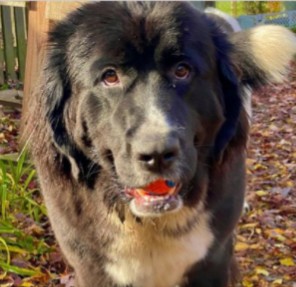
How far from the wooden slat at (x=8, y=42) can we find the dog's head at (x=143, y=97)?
3862mm

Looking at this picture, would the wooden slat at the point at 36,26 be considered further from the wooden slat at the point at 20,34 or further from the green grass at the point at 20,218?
the wooden slat at the point at 20,34

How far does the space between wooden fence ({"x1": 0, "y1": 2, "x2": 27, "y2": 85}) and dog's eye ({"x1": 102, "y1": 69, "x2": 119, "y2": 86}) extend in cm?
379

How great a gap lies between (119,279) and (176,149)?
2.68 ft

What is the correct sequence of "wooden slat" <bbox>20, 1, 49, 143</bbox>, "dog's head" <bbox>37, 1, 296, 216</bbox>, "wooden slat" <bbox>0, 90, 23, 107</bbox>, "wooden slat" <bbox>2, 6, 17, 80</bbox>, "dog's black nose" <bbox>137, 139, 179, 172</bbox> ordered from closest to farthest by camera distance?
"dog's black nose" <bbox>137, 139, 179, 172</bbox>
"dog's head" <bbox>37, 1, 296, 216</bbox>
"wooden slat" <bbox>20, 1, 49, 143</bbox>
"wooden slat" <bbox>0, 90, 23, 107</bbox>
"wooden slat" <bbox>2, 6, 17, 80</bbox>

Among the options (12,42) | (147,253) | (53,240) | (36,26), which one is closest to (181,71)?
(147,253)

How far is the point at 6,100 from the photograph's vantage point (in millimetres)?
5977

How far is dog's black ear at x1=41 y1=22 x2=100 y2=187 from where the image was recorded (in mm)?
2697

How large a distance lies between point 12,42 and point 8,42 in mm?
48

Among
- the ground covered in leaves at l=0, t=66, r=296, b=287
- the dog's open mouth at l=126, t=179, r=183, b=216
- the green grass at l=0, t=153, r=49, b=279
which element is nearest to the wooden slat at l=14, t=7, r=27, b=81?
the ground covered in leaves at l=0, t=66, r=296, b=287

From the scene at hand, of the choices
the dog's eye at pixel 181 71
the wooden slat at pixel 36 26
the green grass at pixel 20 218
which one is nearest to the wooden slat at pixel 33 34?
the wooden slat at pixel 36 26

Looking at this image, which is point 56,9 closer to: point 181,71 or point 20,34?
point 181,71

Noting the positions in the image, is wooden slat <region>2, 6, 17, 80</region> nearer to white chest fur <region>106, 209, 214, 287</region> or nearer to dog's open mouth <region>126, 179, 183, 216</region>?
white chest fur <region>106, 209, 214, 287</region>

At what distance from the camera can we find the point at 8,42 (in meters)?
6.57

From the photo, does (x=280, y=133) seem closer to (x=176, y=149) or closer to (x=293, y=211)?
(x=293, y=211)
